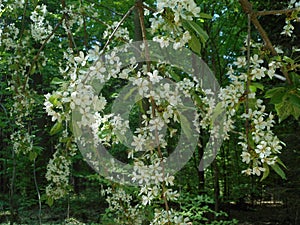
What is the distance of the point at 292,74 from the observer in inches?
43.0

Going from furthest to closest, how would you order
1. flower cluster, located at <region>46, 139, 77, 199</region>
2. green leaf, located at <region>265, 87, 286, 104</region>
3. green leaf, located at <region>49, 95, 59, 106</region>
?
1. flower cluster, located at <region>46, 139, 77, 199</region>
2. green leaf, located at <region>265, 87, 286, 104</region>
3. green leaf, located at <region>49, 95, 59, 106</region>

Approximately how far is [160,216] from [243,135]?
0.34 meters

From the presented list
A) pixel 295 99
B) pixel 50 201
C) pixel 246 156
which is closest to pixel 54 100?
pixel 246 156

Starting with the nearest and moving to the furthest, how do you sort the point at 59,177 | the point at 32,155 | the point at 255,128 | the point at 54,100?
the point at 54,100, the point at 255,128, the point at 32,155, the point at 59,177

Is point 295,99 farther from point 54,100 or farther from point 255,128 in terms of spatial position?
point 54,100

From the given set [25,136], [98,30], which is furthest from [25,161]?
[25,136]

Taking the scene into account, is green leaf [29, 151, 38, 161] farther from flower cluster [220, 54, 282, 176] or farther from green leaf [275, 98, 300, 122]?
green leaf [275, 98, 300, 122]

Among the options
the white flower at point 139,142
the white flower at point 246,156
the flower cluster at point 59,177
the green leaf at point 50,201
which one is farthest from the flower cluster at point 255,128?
the green leaf at point 50,201

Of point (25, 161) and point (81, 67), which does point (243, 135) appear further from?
point (25, 161)

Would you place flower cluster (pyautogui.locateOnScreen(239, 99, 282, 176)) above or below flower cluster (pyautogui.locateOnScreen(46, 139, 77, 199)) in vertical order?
above

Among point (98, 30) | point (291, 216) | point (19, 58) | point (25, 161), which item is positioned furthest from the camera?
point (25, 161)

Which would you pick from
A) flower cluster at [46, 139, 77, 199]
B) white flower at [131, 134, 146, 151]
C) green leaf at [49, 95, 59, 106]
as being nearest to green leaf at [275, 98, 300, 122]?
white flower at [131, 134, 146, 151]

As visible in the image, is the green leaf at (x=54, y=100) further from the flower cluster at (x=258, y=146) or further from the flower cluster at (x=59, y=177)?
the flower cluster at (x=59, y=177)

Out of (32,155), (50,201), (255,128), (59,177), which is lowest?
(50,201)
